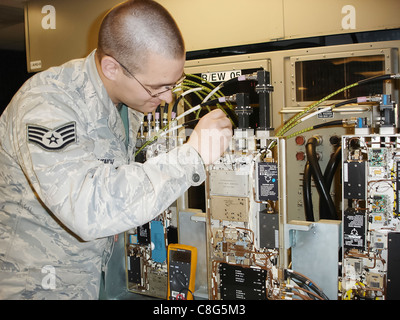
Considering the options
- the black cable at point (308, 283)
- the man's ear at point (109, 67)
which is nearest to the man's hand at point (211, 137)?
the man's ear at point (109, 67)

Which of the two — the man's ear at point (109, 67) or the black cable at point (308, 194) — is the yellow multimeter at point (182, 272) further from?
the man's ear at point (109, 67)

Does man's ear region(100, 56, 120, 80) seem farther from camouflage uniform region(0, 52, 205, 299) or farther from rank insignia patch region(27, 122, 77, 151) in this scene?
rank insignia patch region(27, 122, 77, 151)

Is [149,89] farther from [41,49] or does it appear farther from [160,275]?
[41,49]

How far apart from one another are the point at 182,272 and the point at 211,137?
1387 millimetres

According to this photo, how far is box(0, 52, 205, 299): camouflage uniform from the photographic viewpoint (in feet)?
3.64

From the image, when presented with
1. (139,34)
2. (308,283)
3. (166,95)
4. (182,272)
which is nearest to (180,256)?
(182,272)

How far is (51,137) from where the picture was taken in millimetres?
1142

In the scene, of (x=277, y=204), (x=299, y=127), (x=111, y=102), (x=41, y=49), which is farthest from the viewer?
(x=41, y=49)

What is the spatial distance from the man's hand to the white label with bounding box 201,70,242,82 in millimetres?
1767

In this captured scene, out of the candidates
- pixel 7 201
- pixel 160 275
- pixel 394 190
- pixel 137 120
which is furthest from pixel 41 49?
pixel 394 190

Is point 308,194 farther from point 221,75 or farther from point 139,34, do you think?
point 139,34

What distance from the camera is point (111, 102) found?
1603mm

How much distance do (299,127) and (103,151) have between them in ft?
6.45

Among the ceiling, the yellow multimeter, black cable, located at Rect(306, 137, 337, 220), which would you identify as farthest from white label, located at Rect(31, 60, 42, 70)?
black cable, located at Rect(306, 137, 337, 220)
